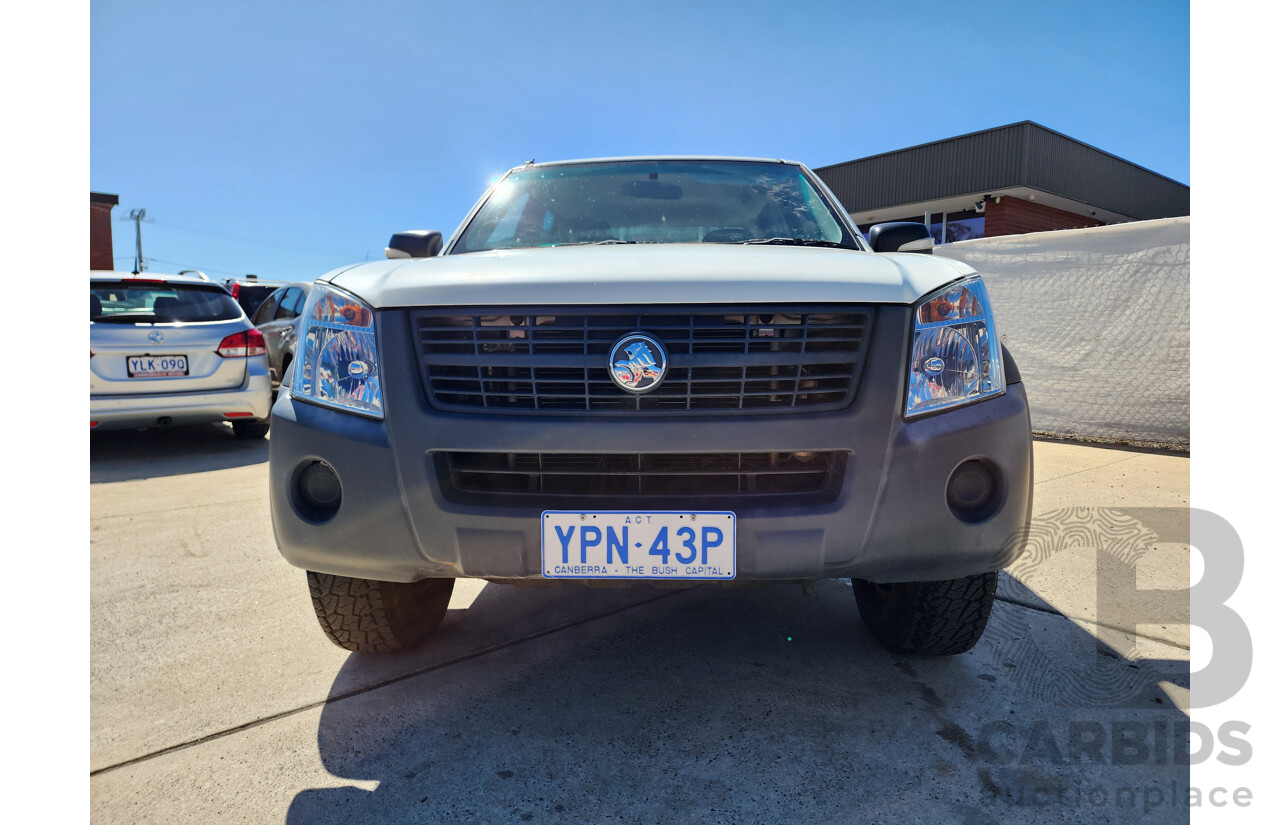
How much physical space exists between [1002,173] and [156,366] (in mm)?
14036

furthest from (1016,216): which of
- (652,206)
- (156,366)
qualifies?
(156,366)

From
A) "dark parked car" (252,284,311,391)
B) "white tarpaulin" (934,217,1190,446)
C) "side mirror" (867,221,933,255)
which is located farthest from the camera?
"dark parked car" (252,284,311,391)

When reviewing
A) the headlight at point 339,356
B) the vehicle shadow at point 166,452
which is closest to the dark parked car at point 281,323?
the vehicle shadow at point 166,452

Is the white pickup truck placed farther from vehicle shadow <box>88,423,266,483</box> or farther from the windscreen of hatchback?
the windscreen of hatchback

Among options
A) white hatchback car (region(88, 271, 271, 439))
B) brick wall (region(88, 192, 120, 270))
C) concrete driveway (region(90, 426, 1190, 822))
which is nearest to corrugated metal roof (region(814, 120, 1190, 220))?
concrete driveway (region(90, 426, 1190, 822))

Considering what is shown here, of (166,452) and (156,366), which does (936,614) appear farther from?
(166,452)

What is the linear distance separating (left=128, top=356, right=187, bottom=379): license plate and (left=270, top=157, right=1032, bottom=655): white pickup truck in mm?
4843

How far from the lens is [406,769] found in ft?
5.83

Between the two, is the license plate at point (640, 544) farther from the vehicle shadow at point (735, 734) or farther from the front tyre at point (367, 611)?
the front tyre at point (367, 611)

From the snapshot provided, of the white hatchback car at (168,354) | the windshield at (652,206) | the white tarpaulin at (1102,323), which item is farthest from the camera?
the white tarpaulin at (1102,323)

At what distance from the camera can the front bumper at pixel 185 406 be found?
18.8 feet

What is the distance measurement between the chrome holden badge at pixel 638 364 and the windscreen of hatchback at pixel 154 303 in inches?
221

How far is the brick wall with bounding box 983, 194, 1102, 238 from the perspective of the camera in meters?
15.1

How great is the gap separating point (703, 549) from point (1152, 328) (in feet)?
19.3
